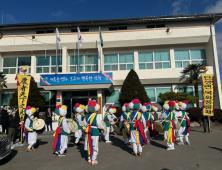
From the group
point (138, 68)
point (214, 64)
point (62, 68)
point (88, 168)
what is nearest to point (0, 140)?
point (88, 168)

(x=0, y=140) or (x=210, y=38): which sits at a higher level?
(x=210, y=38)

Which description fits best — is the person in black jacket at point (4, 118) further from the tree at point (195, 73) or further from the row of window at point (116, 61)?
the tree at point (195, 73)

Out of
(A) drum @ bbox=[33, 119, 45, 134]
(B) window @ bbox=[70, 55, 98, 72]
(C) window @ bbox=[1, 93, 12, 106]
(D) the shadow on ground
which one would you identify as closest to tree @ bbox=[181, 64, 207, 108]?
(B) window @ bbox=[70, 55, 98, 72]

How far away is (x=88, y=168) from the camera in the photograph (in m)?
4.94

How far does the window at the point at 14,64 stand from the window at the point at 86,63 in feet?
15.8

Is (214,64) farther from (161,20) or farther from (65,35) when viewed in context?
(65,35)

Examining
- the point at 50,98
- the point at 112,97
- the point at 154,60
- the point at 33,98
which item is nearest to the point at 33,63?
the point at 50,98

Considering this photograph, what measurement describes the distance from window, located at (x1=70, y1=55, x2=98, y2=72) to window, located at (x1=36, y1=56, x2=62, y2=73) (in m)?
1.37

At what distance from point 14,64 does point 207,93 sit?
1887 centimetres

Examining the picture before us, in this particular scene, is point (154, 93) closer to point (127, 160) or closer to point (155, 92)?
point (155, 92)

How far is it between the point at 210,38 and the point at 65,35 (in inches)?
579

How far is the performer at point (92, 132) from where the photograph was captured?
17.5 feet

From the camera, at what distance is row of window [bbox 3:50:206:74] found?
1820cm

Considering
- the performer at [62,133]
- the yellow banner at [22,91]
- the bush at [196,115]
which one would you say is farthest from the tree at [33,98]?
the bush at [196,115]
